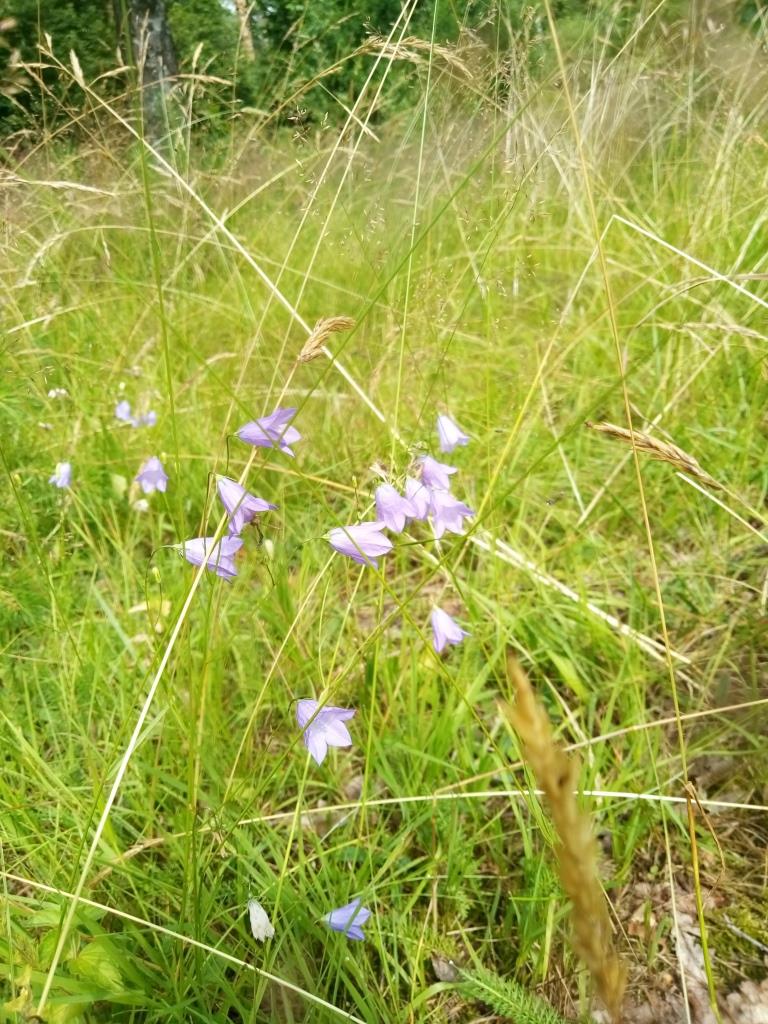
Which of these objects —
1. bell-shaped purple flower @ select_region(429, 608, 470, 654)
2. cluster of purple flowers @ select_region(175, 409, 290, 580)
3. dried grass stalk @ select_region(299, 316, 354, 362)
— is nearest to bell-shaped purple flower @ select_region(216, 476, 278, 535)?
cluster of purple flowers @ select_region(175, 409, 290, 580)

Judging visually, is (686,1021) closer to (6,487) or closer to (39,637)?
(39,637)

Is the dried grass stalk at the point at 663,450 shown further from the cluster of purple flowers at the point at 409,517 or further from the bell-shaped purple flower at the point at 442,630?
the bell-shaped purple flower at the point at 442,630

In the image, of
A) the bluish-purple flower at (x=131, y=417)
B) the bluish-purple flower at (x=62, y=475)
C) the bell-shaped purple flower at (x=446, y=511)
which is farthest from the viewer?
the bluish-purple flower at (x=131, y=417)

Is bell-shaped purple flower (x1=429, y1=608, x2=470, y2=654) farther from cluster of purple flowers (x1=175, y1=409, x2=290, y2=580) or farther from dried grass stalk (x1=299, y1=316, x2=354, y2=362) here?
dried grass stalk (x1=299, y1=316, x2=354, y2=362)

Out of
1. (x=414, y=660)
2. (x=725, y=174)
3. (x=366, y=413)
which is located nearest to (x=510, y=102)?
(x=366, y=413)

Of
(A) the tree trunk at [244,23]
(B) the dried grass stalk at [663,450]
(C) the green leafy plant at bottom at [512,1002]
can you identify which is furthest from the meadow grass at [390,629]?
(A) the tree trunk at [244,23]
